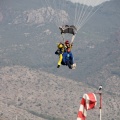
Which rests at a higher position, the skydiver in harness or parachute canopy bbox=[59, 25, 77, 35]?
parachute canopy bbox=[59, 25, 77, 35]

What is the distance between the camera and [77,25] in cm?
4656

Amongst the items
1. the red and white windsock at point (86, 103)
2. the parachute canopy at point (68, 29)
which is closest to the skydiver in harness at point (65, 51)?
the parachute canopy at point (68, 29)

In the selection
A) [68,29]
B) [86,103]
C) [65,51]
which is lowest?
[86,103]

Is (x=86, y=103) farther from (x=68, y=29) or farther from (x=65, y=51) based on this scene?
(x=65, y=51)

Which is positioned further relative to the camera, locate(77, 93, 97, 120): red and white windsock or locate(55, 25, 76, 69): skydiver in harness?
locate(55, 25, 76, 69): skydiver in harness

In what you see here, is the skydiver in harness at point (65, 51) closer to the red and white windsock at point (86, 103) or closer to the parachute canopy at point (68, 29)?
the parachute canopy at point (68, 29)

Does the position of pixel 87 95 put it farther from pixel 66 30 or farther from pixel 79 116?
pixel 66 30

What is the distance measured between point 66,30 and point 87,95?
2387 centimetres

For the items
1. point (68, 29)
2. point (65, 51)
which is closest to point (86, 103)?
point (68, 29)

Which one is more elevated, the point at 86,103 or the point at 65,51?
the point at 65,51

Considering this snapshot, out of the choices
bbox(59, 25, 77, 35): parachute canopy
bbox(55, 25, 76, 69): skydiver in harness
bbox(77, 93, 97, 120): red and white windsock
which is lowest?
bbox(77, 93, 97, 120): red and white windsock

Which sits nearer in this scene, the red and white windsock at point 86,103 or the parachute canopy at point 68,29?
the red and white windsock at point 86,103

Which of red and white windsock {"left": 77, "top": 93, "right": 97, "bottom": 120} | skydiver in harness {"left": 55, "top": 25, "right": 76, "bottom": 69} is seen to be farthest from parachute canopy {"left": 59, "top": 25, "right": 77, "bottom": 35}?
red and white windsock {"left": 77, "top": 93, "right": 97, "bottom": 120}

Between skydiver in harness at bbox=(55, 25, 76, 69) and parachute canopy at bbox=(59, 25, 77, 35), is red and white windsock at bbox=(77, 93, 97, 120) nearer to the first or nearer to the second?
skydiver in harness at bbox=(55, 25, 76, 69)
